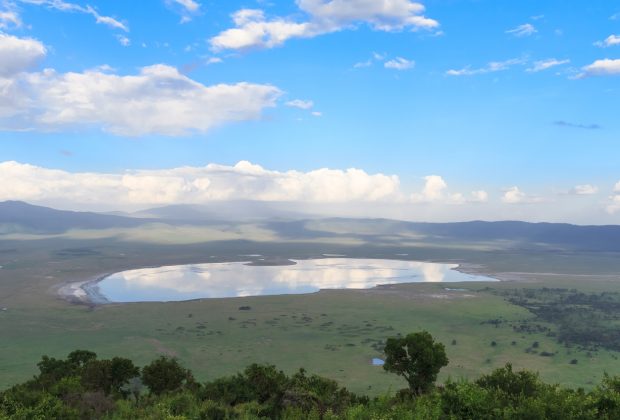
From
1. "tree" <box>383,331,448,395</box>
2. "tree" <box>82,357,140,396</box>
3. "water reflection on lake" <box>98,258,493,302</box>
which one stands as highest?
"tree" <box>383,331,448,395</box>

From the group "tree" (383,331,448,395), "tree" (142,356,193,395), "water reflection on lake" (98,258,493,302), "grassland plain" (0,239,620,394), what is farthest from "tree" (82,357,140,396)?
"water reflection on lake" (98,258,493,302)

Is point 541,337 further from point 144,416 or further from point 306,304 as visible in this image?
point 144,416

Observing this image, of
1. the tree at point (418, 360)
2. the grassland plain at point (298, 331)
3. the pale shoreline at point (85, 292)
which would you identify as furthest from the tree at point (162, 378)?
the pale shoreline at point (85, 292)

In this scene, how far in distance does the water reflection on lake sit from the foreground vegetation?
70.8m

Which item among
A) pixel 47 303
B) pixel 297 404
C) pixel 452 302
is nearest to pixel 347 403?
pixel 297 404

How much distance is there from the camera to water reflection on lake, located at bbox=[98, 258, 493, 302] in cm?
11169

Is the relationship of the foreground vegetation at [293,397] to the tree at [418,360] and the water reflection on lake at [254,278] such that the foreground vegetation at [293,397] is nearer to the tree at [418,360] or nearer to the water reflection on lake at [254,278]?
the tree at [418,360]

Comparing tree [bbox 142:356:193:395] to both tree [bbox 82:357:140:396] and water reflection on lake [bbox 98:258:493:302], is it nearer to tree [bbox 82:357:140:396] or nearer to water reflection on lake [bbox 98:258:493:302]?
tree [bbox 82:357:140:396]

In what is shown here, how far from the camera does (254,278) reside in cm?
13988

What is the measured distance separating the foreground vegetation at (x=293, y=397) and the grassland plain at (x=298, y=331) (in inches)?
496

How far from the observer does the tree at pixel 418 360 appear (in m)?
33.6

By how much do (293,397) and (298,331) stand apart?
134ft

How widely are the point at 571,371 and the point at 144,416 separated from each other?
44904mm

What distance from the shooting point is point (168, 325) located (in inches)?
2837
